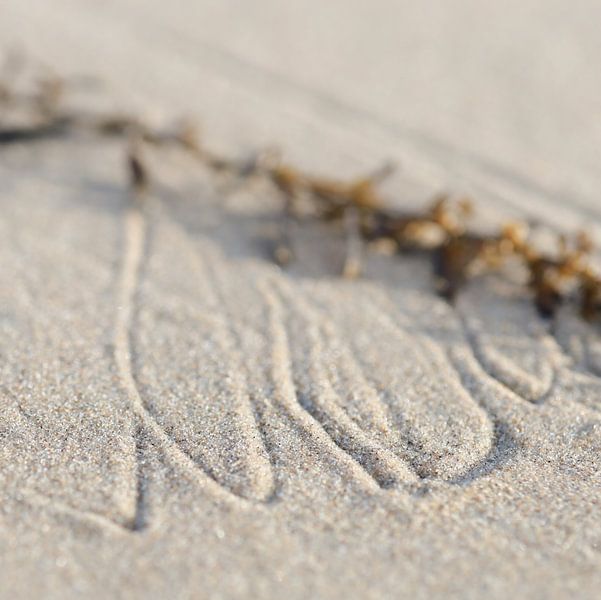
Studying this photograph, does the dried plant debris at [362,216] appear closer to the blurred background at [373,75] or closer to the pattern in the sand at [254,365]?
the pattern in the sand at [254,365]

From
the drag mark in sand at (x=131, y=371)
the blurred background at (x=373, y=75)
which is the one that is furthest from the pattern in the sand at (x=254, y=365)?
the blurred background at (x=373, y=75)

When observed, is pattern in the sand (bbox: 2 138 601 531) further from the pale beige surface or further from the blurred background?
the blurred background

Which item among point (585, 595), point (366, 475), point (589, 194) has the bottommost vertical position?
point (366, 475)

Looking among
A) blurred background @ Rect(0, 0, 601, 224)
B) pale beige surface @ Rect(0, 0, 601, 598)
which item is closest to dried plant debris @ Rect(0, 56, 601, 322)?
pale beige surface @ Rect(0, 0, 601, 598)

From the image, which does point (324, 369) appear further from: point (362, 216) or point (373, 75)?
point (373, 75)

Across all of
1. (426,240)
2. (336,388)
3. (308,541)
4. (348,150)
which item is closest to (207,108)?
(348,150)

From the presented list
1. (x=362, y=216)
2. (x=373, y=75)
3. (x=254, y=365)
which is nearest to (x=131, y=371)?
(x=254, y=365)

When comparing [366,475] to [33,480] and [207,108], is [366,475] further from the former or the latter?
[207,108]
